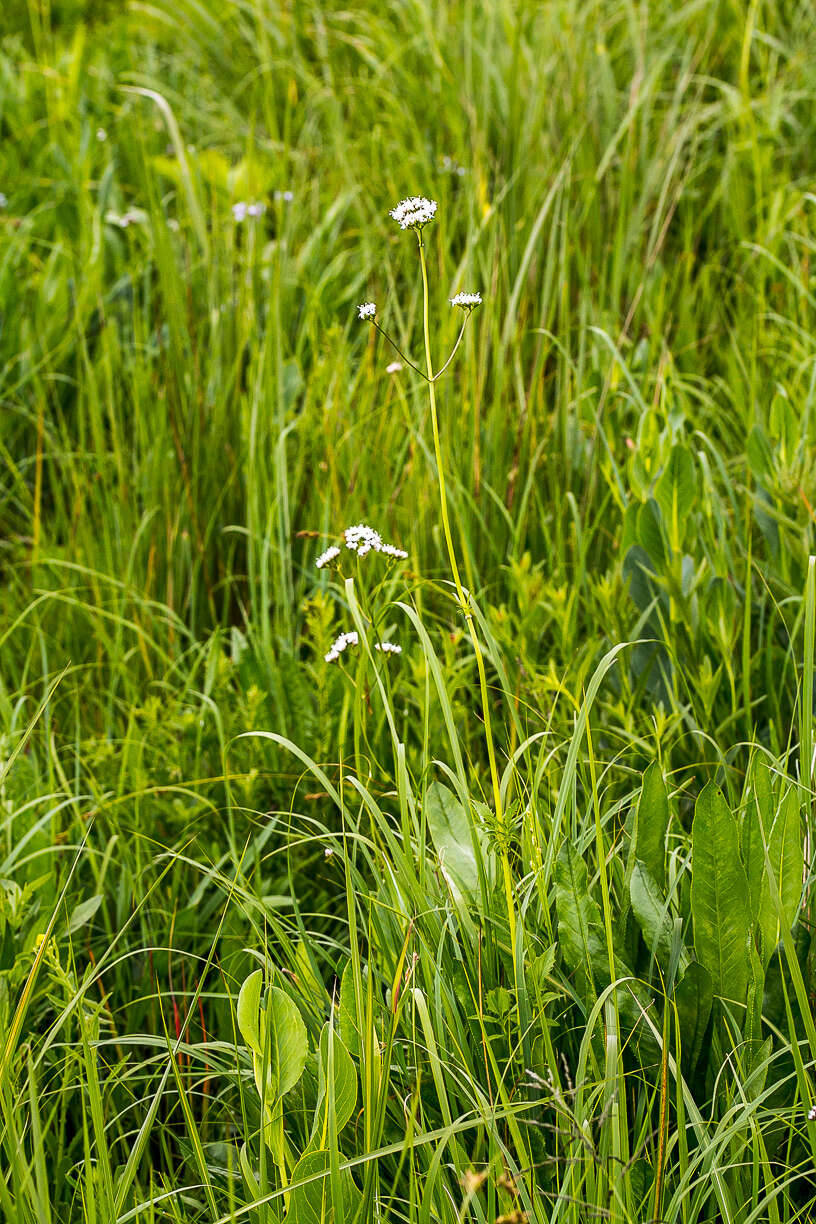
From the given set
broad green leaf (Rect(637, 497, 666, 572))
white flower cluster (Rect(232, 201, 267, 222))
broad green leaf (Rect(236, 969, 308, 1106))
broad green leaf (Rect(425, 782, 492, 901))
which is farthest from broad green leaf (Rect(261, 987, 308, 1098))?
white flower cluster (Rect(232, 201, 267, 222))

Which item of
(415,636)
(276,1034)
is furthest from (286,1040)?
(415,636)

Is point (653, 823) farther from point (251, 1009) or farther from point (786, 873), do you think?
point (251, 1009)

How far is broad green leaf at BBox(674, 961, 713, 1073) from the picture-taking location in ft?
3.47

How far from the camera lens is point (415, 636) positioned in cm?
177

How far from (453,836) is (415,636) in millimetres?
612

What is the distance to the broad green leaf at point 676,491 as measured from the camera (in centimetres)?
160

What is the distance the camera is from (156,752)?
1575 mm

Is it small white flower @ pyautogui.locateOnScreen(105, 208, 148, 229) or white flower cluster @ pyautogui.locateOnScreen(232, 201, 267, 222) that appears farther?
small white flower @ pyautogui.locateOnScreen(105, 208, 148, 229)

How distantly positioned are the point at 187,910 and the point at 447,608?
2.33ft

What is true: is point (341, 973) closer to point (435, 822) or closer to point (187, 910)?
point (435, 822)

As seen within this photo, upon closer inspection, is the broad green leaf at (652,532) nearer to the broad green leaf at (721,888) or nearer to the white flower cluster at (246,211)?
the broad green leaf at (721,888)

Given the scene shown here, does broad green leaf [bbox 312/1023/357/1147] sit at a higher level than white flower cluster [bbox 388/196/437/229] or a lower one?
lower

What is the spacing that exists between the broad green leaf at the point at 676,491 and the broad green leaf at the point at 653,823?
0.59m

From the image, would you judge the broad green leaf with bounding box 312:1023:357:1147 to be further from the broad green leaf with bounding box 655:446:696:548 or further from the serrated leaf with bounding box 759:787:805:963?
the broad green leaf with bounding box 655:446:696:548
